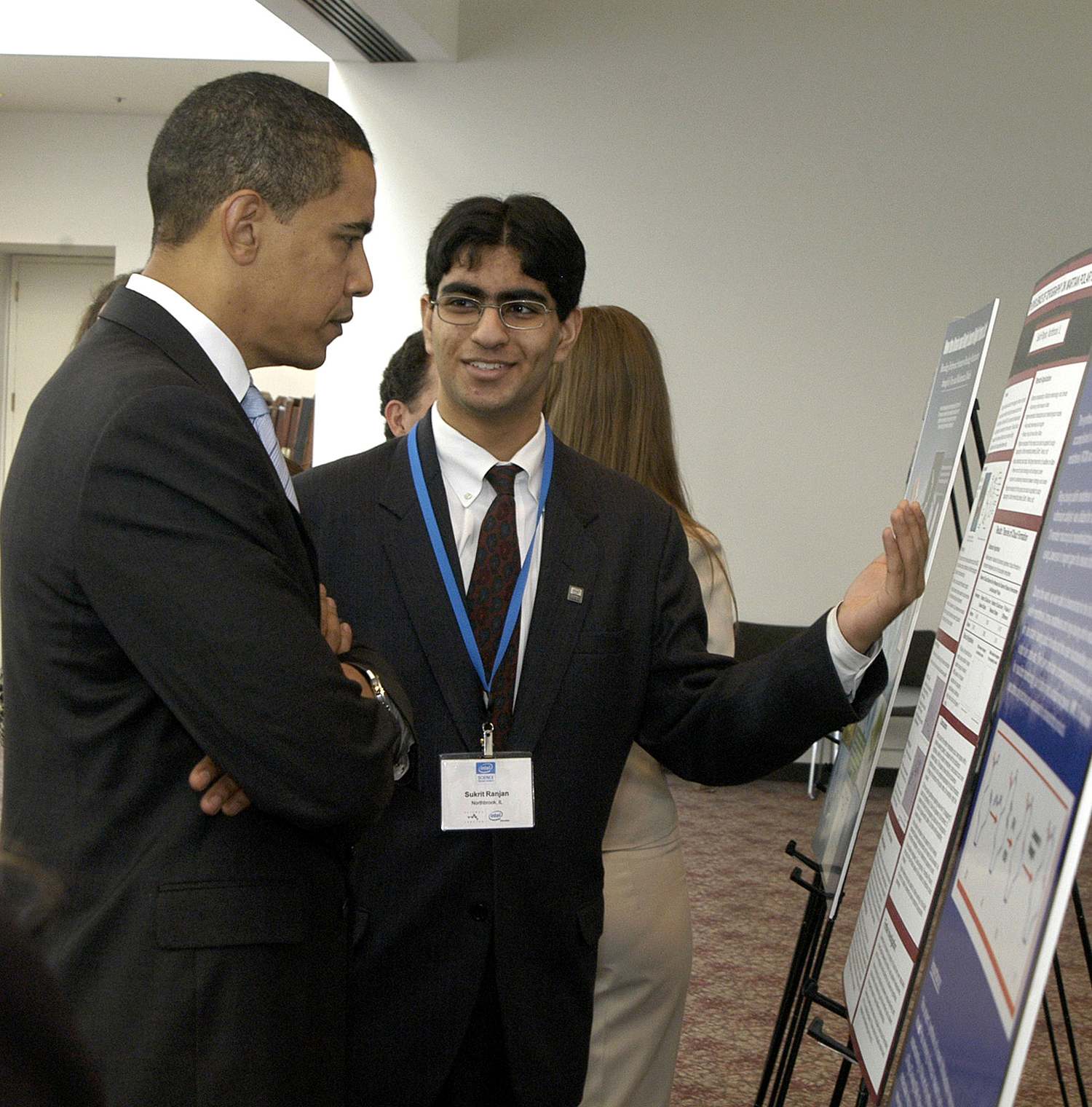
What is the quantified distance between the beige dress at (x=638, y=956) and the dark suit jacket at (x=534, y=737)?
144 mm

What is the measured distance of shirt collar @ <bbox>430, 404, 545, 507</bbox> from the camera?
6.53 ft

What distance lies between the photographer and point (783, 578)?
6988 mm

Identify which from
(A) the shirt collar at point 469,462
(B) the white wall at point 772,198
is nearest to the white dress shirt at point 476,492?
(A) the shirt collar at point 469,462

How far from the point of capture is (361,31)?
20.9 ft

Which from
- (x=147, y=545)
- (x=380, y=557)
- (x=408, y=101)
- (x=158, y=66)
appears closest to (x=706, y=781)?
(x=380, y=557)

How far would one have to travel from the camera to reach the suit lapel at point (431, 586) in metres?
1.83

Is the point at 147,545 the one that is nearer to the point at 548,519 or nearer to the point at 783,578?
the point at 548,519

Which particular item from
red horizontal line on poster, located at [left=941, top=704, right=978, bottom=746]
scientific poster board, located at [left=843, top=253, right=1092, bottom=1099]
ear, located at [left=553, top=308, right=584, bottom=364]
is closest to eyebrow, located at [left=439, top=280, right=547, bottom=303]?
ear, located at [left=553, top=308, right=584, bottom=364]

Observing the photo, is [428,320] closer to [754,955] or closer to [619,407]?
[619,407]

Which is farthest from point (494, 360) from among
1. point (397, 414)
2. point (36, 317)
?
point (36, 317)

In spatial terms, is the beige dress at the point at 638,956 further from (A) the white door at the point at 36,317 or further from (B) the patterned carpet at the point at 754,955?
(A) the white door at the point at 36,317

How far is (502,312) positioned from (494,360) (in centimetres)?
9

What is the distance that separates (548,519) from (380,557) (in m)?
0.28

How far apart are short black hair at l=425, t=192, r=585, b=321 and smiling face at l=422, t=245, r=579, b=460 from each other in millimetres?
13
